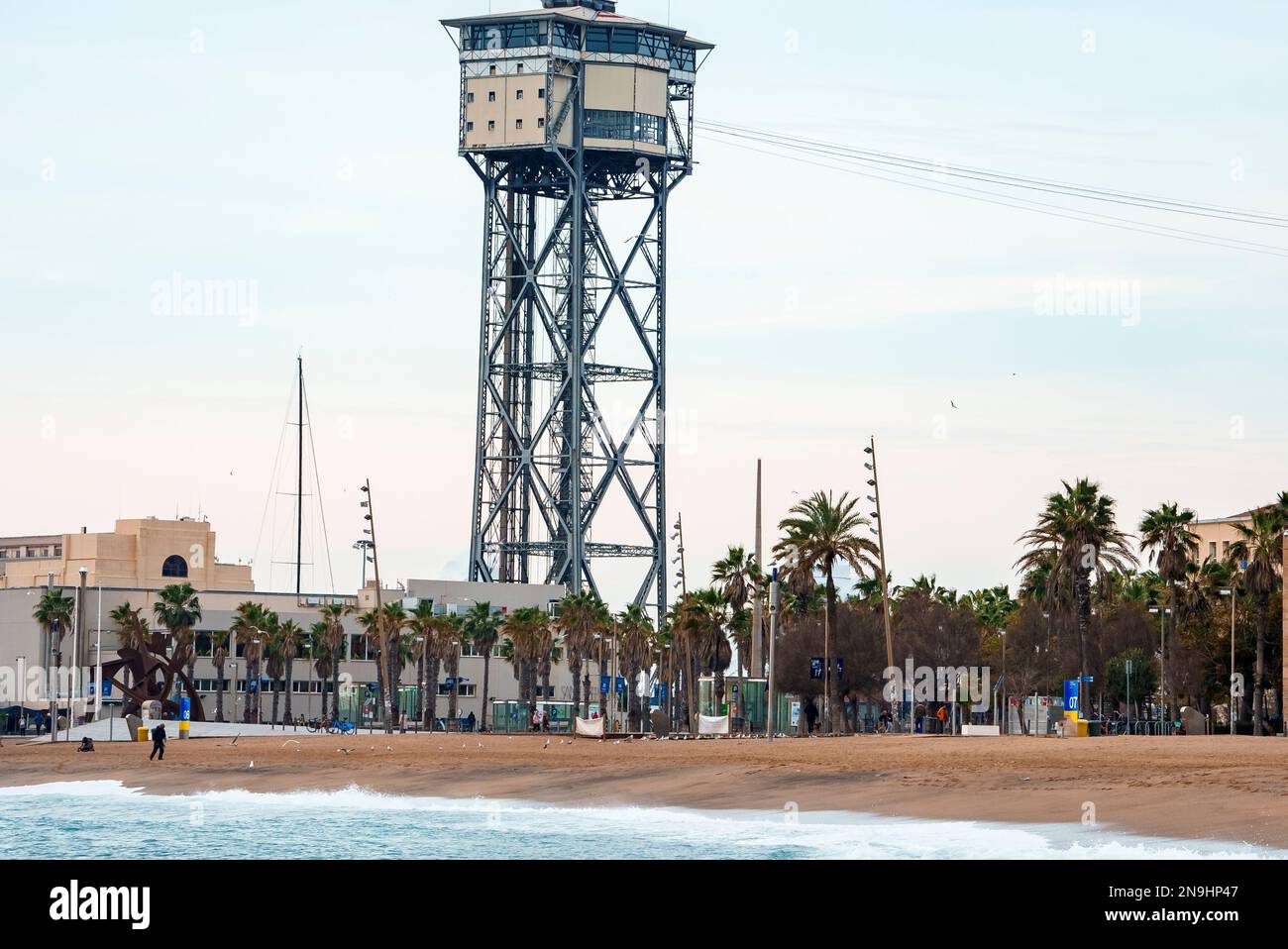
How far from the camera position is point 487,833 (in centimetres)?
4253

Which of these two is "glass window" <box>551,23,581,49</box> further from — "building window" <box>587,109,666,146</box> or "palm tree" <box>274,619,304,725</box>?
"palm tree" <box>274,619,304,725</box>

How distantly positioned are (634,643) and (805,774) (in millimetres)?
69829

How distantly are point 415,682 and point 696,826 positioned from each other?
305 feet

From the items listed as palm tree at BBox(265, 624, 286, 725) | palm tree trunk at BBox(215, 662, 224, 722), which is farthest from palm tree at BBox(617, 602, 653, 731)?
palm tree trunk at BBox(215, 662, 224, 722)

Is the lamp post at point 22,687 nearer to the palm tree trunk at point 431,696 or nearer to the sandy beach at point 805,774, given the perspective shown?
the palm tree trunk at point 431,696

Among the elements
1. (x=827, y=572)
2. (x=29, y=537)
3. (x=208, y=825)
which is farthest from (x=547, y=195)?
(x=208, y=825)

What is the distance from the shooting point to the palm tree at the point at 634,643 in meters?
117

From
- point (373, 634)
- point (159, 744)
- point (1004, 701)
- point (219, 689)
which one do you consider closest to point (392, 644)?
point (373, 634)

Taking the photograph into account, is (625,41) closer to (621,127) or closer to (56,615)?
(621,127)

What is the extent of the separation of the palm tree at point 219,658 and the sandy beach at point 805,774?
46.0 meters

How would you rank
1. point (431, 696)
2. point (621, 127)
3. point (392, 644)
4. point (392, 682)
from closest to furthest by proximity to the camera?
1. point (392, 682)
2. point (431, 696)
3. point (392, 644)
4. point (621, 127)

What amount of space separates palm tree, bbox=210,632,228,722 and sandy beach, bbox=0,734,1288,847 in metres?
46.0

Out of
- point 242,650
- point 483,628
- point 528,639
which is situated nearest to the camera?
point 528,639
